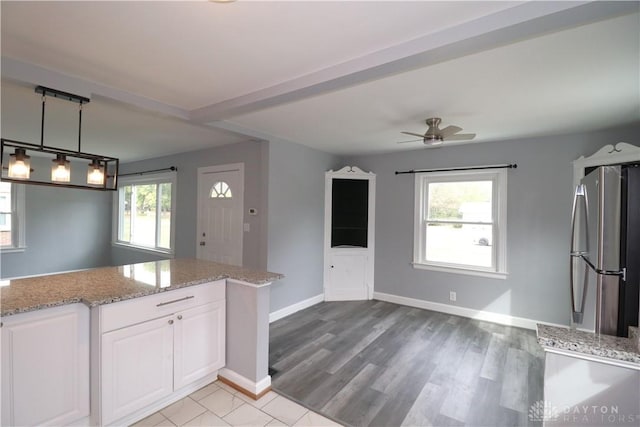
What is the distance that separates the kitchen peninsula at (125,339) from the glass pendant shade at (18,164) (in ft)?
2.30

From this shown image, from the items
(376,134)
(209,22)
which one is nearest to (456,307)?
(376,134)

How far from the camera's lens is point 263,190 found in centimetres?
385

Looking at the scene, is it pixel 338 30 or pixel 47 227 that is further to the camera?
pixel 47 227

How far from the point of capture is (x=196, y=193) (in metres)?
4.76

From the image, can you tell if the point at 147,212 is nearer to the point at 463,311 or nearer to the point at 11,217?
the point at 11,217

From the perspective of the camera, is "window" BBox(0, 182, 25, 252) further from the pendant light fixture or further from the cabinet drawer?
the cabinet drawer

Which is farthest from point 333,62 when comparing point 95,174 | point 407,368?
point 407,368

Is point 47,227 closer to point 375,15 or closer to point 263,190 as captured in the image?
point 263,190

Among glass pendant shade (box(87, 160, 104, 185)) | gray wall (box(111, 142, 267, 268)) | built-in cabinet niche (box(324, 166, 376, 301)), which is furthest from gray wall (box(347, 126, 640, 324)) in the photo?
glass pendant shade (box(87, 160, 104, 185))

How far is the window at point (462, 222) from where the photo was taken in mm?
3947

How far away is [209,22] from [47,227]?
6.44 metres

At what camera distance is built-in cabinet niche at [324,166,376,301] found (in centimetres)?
482

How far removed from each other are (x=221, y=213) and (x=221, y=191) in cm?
33

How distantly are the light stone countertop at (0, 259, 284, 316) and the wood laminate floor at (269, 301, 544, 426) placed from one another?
1066 mm
